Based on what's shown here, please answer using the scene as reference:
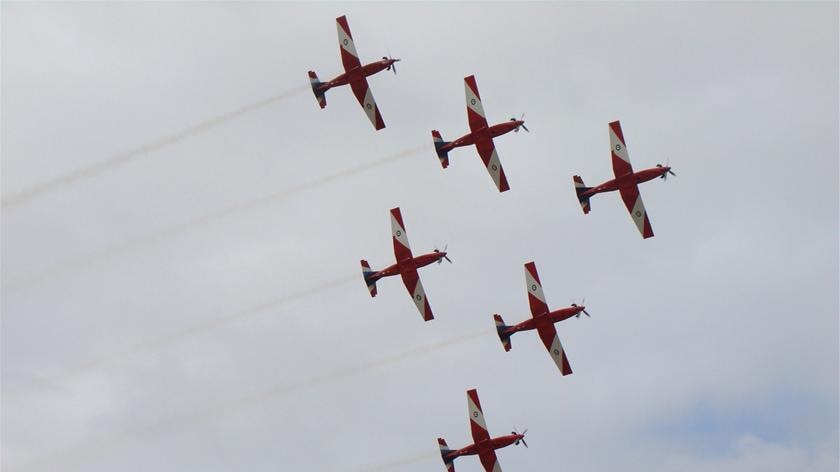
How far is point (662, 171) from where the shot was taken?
76.8m

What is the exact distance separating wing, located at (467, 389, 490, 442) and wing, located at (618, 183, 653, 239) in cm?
1517

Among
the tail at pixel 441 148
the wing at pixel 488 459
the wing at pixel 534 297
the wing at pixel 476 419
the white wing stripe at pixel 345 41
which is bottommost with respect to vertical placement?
the wing at pixel 488 459

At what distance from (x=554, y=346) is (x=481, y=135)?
1494 centimetres

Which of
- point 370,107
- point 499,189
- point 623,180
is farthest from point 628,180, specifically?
point 370,107

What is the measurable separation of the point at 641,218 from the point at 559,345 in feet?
33.0

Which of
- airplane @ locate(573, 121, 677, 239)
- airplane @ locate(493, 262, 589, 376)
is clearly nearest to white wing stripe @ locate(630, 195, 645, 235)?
airplane @ locate(573, 121, 677, 239)

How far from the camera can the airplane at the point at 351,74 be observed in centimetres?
7650

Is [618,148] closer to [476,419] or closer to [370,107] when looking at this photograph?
[370,107]

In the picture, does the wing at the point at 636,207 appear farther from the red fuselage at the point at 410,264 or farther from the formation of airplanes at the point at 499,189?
the red fuselage at the point at 410,264

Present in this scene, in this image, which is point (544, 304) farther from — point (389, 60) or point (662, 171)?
point (389, 60)

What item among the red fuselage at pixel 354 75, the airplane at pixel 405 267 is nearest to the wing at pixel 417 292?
the airplane at pixel 405 267

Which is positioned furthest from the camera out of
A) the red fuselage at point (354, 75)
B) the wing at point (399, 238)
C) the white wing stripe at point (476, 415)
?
the white wing stripe at point (476, 415)

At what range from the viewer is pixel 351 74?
76.9 m

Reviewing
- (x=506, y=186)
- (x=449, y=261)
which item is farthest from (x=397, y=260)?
(x=506, y=186)
